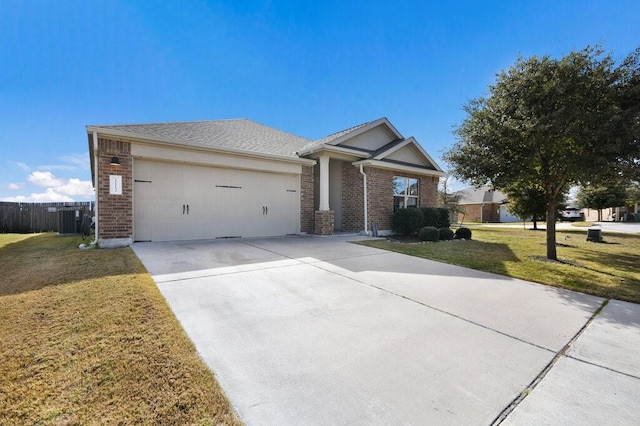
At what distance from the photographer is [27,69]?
9812 millimetres

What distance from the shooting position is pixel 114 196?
739cm

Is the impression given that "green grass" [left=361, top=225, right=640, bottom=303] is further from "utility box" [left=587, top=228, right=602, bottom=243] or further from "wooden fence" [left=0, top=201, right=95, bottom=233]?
"wooden fence" [left=0, top=201, right=95, bottom=233]

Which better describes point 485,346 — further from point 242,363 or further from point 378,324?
point 242,363

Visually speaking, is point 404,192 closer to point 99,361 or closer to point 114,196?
point 114,196

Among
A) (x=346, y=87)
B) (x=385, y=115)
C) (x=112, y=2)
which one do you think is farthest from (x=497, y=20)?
(x=112, y=2)

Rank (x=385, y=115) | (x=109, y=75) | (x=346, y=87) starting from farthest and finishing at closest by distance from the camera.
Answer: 1. (x=346, y=87)
2. (x=385, y=115)
3. (x=109, y=75)

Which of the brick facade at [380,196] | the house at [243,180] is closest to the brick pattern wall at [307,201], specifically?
the house at [243,180]

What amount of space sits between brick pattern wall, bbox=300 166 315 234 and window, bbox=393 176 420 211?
12.8ft

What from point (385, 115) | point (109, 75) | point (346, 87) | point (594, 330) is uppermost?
point (346, 87)

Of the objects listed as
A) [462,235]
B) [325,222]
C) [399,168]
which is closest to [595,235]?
[462,235]

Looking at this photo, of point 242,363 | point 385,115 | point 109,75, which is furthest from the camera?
point 385,115

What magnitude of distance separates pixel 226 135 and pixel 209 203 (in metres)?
2.96

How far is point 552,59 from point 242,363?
8876 millimetres

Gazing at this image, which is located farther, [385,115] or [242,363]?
[385,115]
